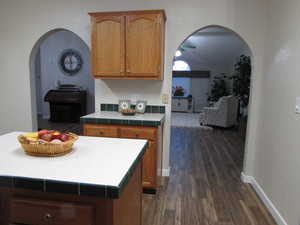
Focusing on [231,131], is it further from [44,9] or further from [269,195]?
[44,9]

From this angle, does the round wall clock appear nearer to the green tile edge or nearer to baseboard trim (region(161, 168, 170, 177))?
the green tile edge

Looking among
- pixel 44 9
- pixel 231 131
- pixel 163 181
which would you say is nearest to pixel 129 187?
pixel 163 181

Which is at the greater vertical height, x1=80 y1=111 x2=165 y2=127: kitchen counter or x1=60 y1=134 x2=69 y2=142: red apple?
x1=60 y1=134 x2=69 y2=142: red apple

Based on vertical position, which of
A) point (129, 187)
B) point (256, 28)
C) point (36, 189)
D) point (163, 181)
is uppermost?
point (256, 28)

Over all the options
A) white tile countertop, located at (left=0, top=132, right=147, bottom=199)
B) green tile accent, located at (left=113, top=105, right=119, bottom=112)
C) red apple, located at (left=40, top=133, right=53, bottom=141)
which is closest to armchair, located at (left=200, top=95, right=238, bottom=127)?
green tile accent, located at (left=113, top=105, right=119, bottom=112)

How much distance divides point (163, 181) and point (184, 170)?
0.52 metres

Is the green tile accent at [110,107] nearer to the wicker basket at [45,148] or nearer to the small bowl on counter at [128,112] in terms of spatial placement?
the small bowl on counter at [128,112]

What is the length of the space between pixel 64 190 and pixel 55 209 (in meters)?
0.15

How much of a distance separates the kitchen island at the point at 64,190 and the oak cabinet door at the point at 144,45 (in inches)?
65.0

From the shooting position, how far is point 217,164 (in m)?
3.66

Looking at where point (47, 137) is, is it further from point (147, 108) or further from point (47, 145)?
point (147, 108)

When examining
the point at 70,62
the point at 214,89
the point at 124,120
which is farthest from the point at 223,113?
the point at 70,62

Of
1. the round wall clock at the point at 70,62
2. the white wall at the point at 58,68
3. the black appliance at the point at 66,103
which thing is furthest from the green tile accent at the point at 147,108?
the round wall clock at the point at 70,62

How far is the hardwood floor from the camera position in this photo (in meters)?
2.23
